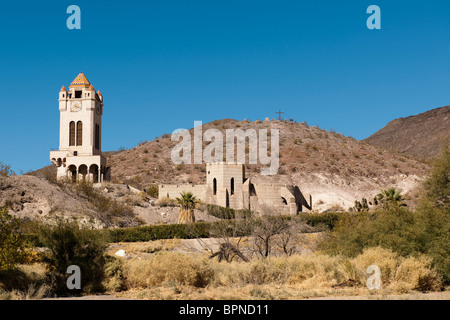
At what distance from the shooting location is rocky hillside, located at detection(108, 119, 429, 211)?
66000mm

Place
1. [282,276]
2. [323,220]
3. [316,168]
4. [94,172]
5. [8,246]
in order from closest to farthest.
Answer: [8,246] < [282,276] < [323,220] < [94,172] < [316,168]

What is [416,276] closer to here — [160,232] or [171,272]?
[171,272]

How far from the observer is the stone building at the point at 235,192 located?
1976 inches

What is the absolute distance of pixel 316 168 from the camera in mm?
70938

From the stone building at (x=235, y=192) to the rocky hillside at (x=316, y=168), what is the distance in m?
6.45

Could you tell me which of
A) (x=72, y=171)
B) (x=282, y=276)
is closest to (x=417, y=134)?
(x=72, y=171)

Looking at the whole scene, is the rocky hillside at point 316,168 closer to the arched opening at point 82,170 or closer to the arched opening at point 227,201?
the arched opening at point 82,170

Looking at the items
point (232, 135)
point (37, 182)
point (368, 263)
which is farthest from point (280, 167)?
point (368, 263)

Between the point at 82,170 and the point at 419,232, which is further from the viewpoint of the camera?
the point at 82,170

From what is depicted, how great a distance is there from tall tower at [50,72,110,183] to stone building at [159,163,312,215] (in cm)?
939

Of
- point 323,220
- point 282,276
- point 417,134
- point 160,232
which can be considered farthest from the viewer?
point 417,134

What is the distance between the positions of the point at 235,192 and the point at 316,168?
22.8 metres

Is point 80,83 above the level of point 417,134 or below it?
below

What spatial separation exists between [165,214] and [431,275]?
2996 centimetres
